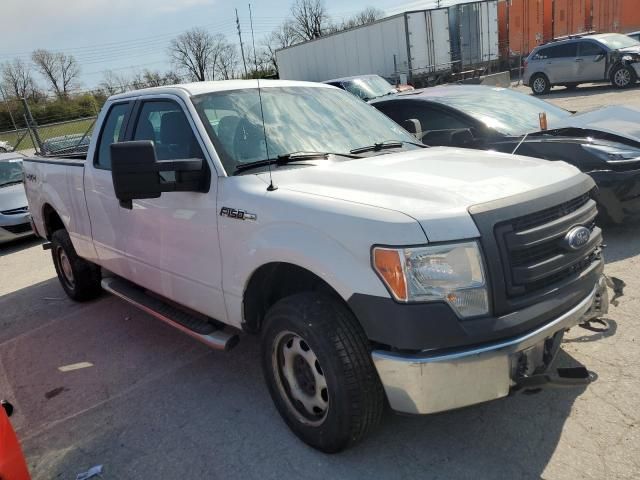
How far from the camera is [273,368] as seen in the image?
10.0 ft

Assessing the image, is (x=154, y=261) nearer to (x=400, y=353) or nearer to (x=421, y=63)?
(x=400, y=353)

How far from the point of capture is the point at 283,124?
3629mm

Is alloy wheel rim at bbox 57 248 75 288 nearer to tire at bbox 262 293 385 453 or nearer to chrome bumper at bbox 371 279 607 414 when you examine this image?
tire at bbox 262 293 385 453

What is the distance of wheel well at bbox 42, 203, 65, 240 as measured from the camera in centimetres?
594

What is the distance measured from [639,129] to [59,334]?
618 centimetres

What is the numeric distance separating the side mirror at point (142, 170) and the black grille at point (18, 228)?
24.1 feet

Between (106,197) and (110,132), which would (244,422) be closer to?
(106,197)

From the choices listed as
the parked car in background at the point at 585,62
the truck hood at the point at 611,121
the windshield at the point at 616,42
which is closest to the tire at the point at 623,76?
the parked car in background at the point at 585,62

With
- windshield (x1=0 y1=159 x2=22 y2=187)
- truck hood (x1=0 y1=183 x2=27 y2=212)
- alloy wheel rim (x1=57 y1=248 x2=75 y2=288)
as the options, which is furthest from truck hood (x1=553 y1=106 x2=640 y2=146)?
windshield (x1=0 y1=159 x2=22 y2=187)

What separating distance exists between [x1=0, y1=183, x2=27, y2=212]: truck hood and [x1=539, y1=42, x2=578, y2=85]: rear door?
1802 cm

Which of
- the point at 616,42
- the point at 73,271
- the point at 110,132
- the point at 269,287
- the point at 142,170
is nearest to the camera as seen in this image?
the point at 142,170

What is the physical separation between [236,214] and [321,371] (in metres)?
0.99

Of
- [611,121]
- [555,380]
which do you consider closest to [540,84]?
[611,121]

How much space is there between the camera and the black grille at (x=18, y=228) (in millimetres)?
9319
